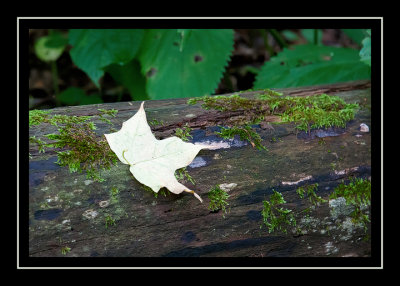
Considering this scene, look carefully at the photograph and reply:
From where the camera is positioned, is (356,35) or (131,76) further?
(131,76)

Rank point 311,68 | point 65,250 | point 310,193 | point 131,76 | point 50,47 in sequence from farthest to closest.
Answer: point 50,47 → point 131,76 → point 311,68 → point 310,193 → point 65,250

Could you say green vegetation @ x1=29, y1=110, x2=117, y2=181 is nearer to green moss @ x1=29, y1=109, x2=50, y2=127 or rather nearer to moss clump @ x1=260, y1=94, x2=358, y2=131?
green moss @ x1=29, y1=109, x2=50, y2=127

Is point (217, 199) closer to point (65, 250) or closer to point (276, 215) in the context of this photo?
point (276, 215)

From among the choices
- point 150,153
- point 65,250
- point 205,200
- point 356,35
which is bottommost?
point 65,250

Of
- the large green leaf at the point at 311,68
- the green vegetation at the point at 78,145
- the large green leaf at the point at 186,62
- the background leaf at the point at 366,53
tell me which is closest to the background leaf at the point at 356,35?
the large green leaf at the point at 311,68

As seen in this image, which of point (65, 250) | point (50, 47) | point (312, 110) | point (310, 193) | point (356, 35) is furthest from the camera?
point (50, 47)

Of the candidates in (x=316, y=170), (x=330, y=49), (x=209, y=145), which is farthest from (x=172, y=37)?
(x=316, y=170)

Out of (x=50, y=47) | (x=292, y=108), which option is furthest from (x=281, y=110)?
(x=50, y=47)
